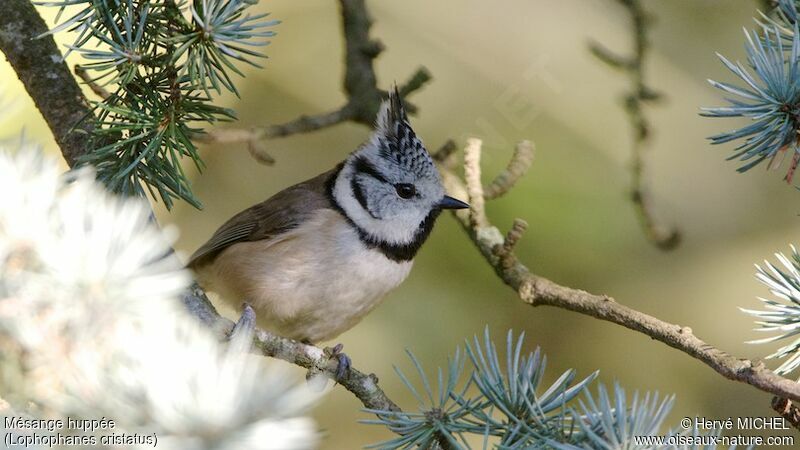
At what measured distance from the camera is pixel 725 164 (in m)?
3.25

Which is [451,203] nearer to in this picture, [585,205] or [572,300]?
[572,300]

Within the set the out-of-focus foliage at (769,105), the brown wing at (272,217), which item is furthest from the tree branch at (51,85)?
the brown wing at (272,217)

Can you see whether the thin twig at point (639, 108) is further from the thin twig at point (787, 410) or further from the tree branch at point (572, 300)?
the thin twig at point (787, 410)

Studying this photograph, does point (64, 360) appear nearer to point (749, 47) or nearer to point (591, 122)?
point (749, 47)

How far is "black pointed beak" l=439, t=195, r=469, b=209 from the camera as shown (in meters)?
2.47

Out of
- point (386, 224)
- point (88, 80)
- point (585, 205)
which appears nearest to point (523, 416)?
point (88, 80)

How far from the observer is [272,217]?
272 cm

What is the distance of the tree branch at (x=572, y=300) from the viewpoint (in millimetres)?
1402

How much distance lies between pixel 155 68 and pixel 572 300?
1070 millimetres

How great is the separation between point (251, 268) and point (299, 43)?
1.48 m

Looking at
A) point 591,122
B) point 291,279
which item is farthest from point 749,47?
point 591,122

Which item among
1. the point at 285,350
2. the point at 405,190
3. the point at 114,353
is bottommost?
the point at 285,350

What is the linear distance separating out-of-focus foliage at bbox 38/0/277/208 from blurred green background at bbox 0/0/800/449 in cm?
174

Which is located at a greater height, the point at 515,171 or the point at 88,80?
the point at 88,80
